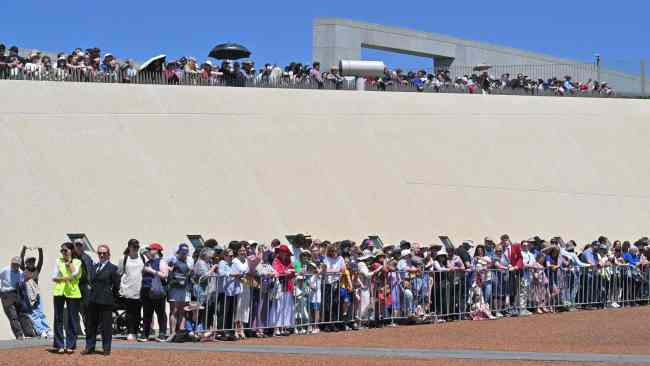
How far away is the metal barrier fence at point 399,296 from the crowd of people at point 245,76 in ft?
Result: 38.6

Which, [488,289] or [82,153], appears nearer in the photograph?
[488,289]

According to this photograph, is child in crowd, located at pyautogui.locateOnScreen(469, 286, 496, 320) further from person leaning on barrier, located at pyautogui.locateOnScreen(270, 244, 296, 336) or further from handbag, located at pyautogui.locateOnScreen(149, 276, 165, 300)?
handbag, located at pyautogui.locateOnScreen(149, 276, 165, 300)

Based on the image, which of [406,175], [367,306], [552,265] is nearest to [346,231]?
[406,175]

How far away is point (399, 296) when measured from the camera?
61.4 ft

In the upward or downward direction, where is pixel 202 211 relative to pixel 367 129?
downward

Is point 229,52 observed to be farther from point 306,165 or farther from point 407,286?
point 407,286

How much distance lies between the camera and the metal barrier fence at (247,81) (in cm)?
2634

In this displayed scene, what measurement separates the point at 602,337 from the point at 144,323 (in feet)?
22.8

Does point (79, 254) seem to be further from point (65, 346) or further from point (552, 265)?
point (552, 265)

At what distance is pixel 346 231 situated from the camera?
26.4 metres

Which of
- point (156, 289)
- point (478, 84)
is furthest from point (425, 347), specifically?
point (478, 84)

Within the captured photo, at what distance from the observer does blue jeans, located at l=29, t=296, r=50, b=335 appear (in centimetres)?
1667

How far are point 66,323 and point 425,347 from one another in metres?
4.85

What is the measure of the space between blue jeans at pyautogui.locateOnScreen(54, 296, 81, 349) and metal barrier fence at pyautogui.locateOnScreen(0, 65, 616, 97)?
41.5 feet
